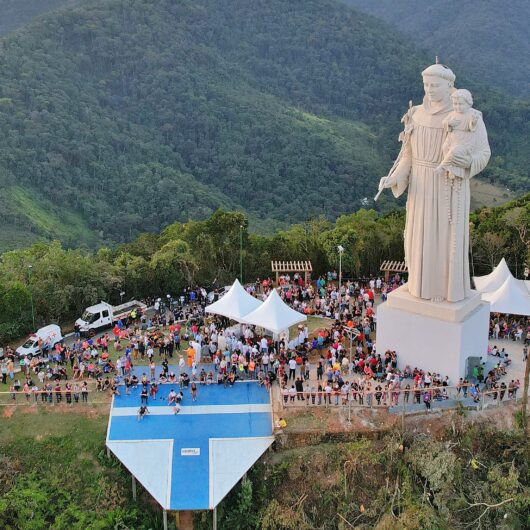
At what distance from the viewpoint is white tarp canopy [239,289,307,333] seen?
2822cm

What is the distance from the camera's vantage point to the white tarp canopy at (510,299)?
3061cm

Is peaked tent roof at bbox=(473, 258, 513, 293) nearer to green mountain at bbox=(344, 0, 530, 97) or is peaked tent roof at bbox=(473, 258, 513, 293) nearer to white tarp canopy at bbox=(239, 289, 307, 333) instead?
white tarp canopy at bbox=(239, 289, 307, 333)

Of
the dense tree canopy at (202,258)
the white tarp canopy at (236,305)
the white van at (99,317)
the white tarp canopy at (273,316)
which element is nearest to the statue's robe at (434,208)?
the white tarp canopy at (273,316)

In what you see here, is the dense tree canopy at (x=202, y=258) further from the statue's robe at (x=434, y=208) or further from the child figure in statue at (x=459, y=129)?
the child figure in statue at (x=459, y=129)

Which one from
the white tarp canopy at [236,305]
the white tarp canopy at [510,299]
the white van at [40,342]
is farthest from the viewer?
the white tarp canopy at [510,299]

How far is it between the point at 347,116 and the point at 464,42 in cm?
6883

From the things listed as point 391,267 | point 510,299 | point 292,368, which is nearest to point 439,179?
point 292,368

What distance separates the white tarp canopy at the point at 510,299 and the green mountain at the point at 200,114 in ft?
135

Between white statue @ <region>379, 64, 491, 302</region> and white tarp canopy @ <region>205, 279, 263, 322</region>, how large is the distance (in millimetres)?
6904

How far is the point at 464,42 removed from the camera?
172500 millimetres

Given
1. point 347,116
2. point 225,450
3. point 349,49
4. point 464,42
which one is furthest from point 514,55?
point 225,450

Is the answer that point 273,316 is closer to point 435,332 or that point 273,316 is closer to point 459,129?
point 435,332

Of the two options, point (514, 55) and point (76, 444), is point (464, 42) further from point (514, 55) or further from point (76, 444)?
point (76, 444)

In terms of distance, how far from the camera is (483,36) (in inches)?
6895
